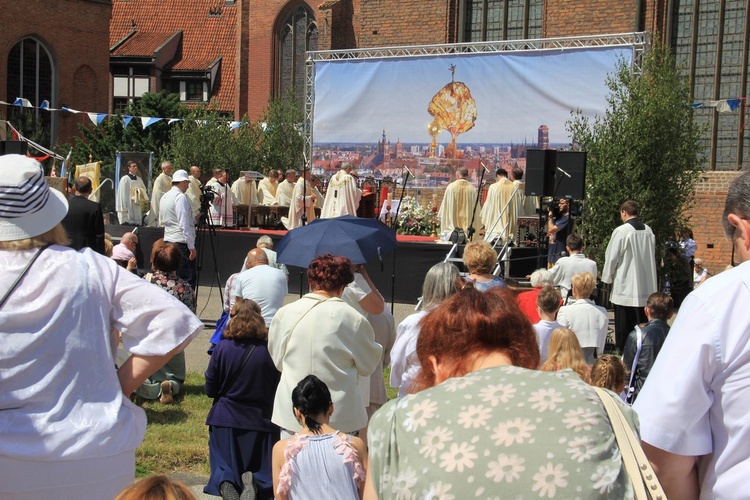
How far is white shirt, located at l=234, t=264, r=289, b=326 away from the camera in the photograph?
7.91 meters

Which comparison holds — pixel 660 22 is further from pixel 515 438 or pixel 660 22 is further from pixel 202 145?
pixel 515 438

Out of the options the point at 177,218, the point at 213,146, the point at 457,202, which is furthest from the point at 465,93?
the point at 213,146

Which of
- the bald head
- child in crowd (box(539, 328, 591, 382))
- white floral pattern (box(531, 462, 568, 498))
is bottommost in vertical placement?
child in crowd (box(539, 328, 591, 382))

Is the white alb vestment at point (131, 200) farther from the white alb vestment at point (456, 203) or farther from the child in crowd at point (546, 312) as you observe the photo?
the child in crowd at point (546, 312)

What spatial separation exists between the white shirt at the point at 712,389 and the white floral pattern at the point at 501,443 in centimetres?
32

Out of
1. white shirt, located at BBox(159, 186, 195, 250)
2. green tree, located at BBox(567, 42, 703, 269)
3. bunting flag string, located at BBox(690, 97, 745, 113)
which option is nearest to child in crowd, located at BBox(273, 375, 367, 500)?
white shirt, located at BBox(159, 186, 195, 250)

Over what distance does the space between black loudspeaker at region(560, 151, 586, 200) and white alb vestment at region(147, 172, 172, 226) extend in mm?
10192

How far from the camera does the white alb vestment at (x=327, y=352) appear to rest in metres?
5.03

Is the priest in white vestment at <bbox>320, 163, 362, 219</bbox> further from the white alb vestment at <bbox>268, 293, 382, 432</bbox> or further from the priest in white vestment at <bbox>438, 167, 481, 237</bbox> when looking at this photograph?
the white alb vestment at <bbox>268, 293, 382, 432</bbox>

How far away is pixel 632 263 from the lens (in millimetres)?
11195

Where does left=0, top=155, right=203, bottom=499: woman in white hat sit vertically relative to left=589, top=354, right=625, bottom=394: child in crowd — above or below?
above

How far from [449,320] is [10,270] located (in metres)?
1.36

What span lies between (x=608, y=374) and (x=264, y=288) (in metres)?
3.41

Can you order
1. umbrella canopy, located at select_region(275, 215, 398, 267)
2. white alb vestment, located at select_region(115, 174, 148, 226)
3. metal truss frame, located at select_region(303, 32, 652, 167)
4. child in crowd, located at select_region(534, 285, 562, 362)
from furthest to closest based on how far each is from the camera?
metal truss frame, located at select_region(303, 32, 652, 167) < white alb vestment, located at select_region(115, 174, 148, 226) < umbrella canopy, located at select_region(275, 215, 398, 267) < child in crowd, located at select_region(534, 285, 562, 362)
